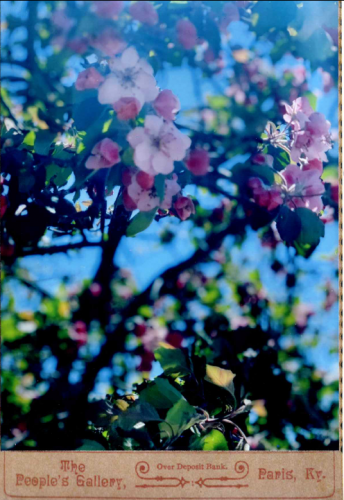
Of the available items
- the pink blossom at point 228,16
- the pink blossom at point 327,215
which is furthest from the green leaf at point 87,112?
the pink blossom at point 327,215

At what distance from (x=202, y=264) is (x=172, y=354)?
8.0 inches

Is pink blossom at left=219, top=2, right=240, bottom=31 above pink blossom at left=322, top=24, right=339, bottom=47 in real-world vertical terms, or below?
above

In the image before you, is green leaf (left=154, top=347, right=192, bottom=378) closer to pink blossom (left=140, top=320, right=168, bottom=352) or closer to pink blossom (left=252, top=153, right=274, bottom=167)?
pink blossom (left=140, top=320, right=168, bottom=352)

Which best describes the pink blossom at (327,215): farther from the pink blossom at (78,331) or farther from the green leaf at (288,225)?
the pink blossom at (78,331)

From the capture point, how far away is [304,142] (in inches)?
46.8

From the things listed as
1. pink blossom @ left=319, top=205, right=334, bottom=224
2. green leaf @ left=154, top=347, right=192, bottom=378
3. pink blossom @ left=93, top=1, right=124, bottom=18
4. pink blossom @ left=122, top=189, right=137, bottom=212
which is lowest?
green leaf @ left=154, top=347, right=192, bottom=378

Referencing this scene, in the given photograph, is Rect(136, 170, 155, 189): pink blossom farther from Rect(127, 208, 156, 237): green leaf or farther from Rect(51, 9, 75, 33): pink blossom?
Rect(51, 9, 75, 33): pink blossom

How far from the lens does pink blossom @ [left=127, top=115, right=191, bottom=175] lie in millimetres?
1156

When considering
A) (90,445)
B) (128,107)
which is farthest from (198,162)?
(90,445)

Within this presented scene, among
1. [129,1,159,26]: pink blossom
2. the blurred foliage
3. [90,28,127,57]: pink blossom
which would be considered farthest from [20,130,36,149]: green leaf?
[129,1,159,26]: pink blossom

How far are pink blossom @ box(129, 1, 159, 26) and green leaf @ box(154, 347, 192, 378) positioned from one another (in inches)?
28.2

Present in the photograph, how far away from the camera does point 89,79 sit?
3.85 feet

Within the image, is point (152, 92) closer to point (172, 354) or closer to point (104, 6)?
point (104, 6)

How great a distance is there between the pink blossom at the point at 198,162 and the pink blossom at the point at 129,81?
150 mm
